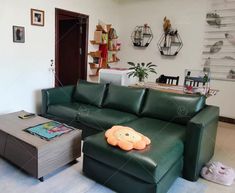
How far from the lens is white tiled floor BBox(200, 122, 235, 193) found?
7.24ft

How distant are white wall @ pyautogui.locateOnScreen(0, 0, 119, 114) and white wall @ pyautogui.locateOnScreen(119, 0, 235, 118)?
4.64 feet

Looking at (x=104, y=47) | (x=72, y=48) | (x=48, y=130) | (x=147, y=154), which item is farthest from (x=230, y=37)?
(x=48, y=130)

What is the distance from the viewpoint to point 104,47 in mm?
5137

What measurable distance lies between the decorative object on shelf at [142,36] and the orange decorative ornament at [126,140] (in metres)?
3.45

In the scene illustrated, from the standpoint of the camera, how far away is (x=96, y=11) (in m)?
4.88

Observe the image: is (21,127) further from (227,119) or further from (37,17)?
(227,119)

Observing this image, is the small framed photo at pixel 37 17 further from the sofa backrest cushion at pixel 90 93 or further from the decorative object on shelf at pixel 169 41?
the decorative object on shelf at pixel 169 41

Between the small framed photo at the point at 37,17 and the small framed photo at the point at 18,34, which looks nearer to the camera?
the small framed photo at the point at 18,34

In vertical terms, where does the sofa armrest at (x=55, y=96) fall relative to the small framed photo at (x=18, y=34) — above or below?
below

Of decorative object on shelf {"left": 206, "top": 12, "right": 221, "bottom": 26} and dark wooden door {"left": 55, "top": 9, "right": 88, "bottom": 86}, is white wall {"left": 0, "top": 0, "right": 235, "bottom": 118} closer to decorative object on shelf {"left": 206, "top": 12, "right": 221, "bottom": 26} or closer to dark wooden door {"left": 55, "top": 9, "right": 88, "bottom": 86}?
decorative object on shelf {"left": 206, "top": 12, "right": 221, "bottom": 26}

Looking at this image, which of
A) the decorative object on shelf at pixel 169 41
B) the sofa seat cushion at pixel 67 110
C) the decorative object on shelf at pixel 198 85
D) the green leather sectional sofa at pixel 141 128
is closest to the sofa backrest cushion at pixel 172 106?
the green leather sectional sofa at pixel 141 128

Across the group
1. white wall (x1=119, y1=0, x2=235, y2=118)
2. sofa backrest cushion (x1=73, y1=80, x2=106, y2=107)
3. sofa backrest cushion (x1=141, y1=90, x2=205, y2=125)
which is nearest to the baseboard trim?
white wall (x1=119, y1=0, x2=235, y2=118)

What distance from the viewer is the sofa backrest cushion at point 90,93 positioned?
3.46 meters

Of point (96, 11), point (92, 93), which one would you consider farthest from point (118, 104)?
point (96, 11)
